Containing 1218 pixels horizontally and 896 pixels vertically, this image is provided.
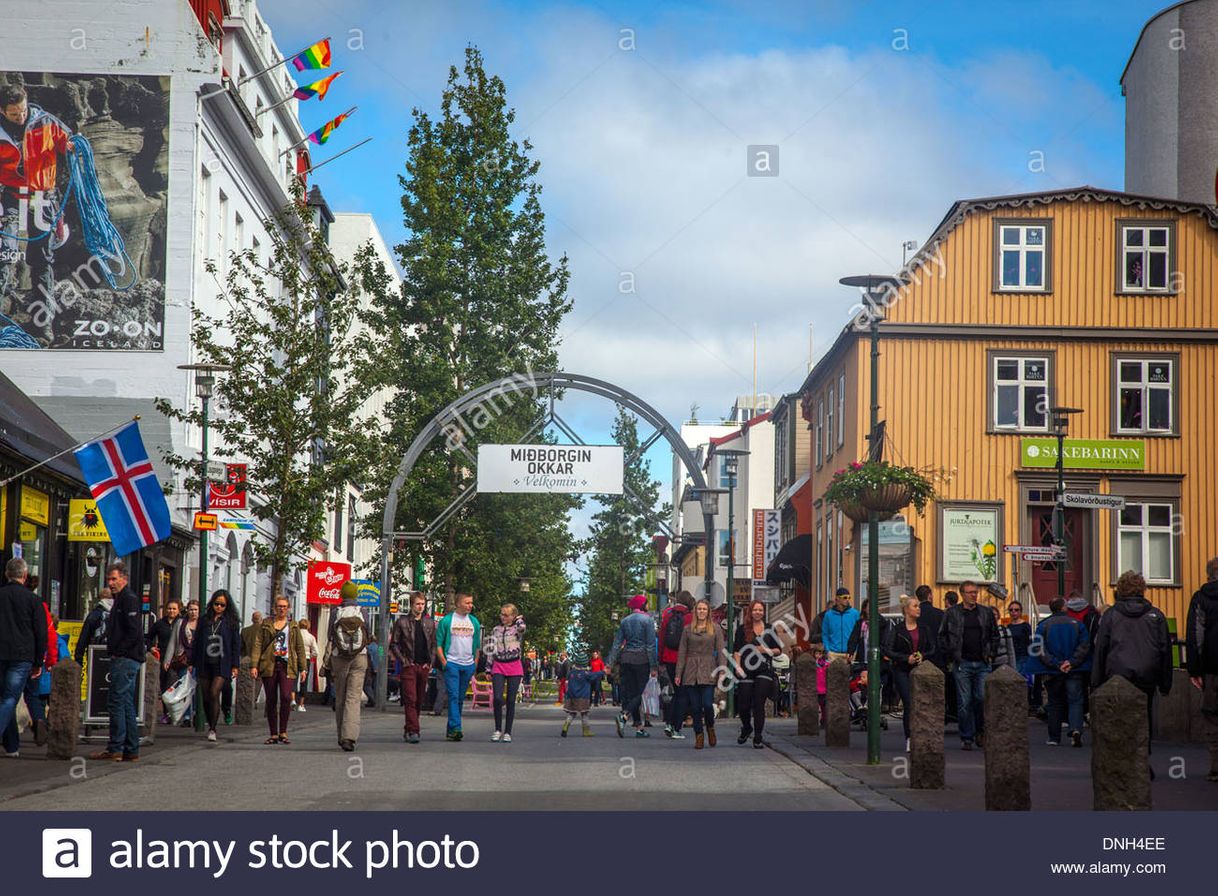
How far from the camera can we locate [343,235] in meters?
72.9

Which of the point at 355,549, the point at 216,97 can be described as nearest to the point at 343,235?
the point at 355,549

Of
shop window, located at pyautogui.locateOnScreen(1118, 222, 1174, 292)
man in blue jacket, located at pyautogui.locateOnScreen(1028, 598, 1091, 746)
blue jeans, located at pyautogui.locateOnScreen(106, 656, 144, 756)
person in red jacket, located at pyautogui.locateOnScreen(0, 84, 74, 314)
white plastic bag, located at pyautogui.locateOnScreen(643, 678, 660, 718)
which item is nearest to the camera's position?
blue jeans, located at pyautogui.locateOnScreen(106, 656, 144, 756)

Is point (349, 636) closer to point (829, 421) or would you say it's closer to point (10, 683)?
point (10, 683)

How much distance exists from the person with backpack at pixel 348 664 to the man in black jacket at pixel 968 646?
21.9 feet

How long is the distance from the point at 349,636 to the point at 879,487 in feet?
20.8

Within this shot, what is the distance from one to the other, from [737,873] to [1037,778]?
778cm

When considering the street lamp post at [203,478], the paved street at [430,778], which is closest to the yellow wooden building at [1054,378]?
the street lamp post at [203,478]

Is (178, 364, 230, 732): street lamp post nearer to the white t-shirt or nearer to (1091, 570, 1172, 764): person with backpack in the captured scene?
the white t-shirt

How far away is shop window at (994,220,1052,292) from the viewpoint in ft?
135

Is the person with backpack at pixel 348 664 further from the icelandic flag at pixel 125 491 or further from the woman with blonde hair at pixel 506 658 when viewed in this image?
the icelandic flag at pixel 125 491

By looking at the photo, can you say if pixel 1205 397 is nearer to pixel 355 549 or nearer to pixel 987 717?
pixel 987 717

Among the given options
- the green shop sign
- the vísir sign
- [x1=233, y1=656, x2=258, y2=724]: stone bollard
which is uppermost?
the green shop sign

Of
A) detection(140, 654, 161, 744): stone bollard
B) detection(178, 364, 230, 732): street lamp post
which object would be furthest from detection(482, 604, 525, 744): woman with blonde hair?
detection(178, 364, 230, 732): street lamp post

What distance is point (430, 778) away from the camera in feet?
52.1
